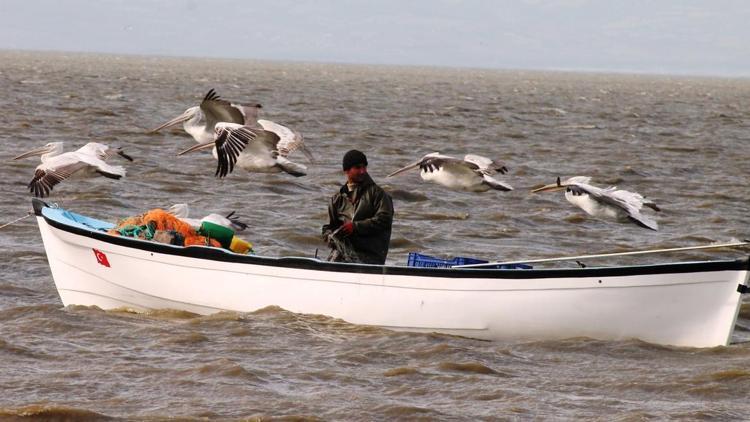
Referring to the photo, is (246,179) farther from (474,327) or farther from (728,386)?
(728,386)

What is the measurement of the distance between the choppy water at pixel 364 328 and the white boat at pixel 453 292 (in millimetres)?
156

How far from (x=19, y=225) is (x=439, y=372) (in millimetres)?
9107

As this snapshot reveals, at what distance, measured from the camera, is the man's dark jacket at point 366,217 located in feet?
44.9

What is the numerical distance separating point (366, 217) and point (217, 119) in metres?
7.39

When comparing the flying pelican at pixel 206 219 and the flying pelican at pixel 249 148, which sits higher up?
the flying pelican at pixel 249 148

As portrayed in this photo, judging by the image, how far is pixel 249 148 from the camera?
19.8 metres

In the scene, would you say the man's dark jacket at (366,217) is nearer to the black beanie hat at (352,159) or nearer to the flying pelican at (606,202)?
the black beanie hat at (352,159)

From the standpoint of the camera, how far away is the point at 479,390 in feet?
38.5

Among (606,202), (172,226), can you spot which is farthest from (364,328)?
(606,202)

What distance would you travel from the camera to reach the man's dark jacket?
13.7 m

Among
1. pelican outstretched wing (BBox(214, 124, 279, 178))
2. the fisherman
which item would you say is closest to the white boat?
the fisherman

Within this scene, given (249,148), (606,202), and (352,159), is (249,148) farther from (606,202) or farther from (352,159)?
(352,159)

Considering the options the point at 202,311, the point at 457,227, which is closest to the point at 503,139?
the point at 457,227

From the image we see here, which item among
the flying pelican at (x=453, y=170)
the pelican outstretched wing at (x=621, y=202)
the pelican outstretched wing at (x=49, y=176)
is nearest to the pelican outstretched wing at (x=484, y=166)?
the flying pelican at (x=453, y=170)
